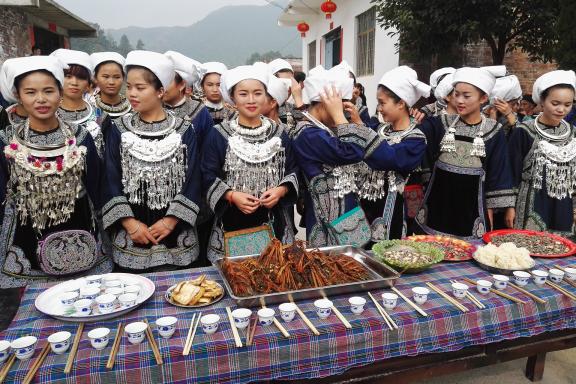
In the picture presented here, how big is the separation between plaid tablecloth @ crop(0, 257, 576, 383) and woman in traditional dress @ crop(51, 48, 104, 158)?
151 cm

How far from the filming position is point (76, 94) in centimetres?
326

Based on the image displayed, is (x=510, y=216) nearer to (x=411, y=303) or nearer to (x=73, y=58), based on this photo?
(x=411, y=303)

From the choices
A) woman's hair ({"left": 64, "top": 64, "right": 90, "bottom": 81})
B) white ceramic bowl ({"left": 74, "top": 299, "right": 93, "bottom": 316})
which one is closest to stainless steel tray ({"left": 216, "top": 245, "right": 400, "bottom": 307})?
white ceramic bowl ({"left": 74, "top": 299, "right": 93, "bottom": 316})

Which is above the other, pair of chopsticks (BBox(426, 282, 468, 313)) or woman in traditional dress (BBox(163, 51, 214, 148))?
woman in traditional dress (BBox(163, 51, 214, 148))

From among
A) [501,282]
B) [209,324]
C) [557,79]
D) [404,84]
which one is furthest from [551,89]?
[209,324]

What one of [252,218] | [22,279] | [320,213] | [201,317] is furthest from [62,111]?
[201,317]

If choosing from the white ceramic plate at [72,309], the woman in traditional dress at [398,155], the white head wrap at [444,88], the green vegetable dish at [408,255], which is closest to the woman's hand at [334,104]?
the woman in traditional dress at [398,155]

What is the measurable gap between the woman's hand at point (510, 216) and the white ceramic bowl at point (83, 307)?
289cm

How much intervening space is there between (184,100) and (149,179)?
→ 4.97 feet

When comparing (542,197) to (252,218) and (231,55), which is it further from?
(231,55)

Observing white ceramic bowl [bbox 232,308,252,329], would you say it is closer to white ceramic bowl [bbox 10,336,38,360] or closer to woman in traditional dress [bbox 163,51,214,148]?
white ceramic bowl [bbox 10,336,38,360]

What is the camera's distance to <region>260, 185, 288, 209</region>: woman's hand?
8.98 ft

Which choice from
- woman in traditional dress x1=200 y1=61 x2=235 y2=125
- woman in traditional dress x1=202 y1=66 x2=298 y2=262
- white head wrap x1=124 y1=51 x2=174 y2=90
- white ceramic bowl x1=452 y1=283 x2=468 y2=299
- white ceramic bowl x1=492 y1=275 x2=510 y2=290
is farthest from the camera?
woman in traditional dress x1=200 y1=61 x2=235 y2=125

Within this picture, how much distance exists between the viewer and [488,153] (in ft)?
10.6
